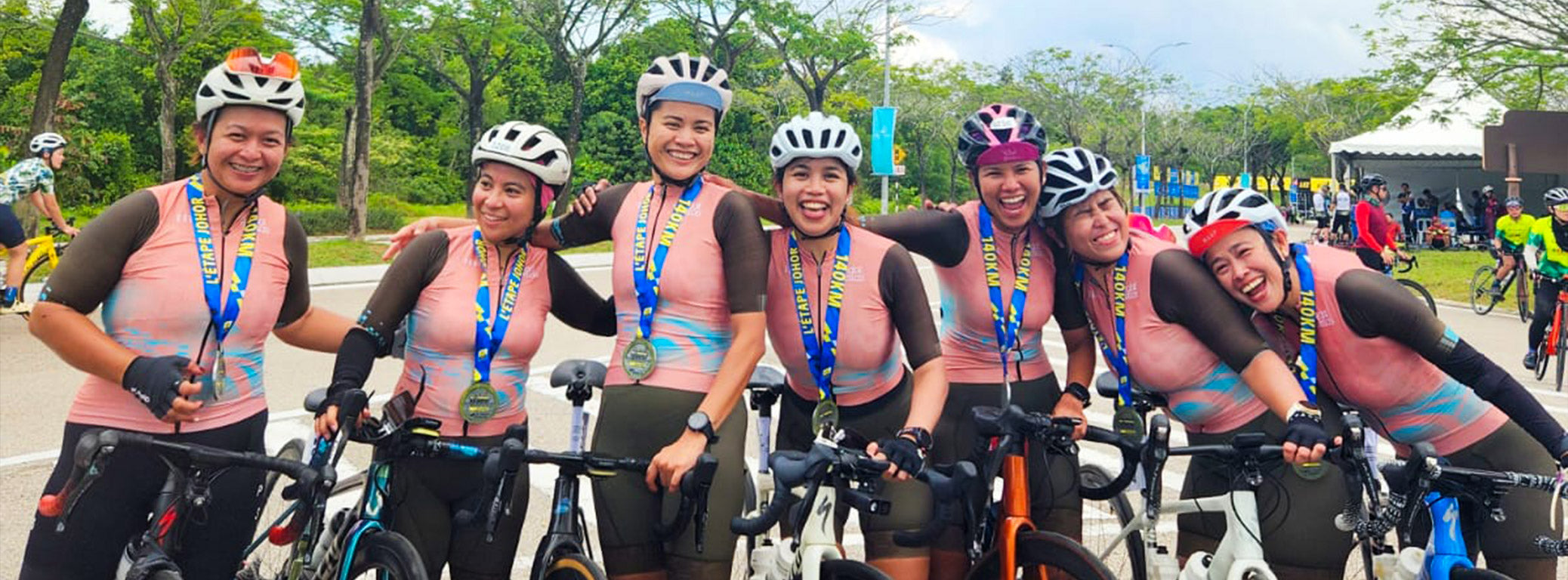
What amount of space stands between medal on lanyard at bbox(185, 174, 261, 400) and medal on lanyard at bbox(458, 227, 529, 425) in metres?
0.68

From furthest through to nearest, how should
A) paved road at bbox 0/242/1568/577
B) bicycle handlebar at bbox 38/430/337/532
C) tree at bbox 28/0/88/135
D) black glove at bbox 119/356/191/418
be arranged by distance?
tree at bbox 28/0/88/135 → paved road at bbox 0/242/1568/577 → black glove at bbox 119/356/191/418 → bicycle handlebar at bbox 38/430/337/532

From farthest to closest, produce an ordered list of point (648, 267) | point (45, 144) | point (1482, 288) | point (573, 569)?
point (1482, 288), point (45, 144), point (648, 267), point (573, 569)

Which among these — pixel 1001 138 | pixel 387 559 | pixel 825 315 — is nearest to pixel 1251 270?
pixel 1001 138

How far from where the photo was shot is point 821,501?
11.8ft

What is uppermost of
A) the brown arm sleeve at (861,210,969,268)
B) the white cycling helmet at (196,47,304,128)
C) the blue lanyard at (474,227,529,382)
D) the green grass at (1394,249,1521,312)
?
the white cycling helmet at (196,47,304,128)

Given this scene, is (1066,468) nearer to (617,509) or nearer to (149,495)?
(617,509)

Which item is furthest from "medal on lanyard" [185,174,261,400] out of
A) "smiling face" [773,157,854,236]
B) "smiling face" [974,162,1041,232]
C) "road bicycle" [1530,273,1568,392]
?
"road bicycle" [1530,273,1568,392]

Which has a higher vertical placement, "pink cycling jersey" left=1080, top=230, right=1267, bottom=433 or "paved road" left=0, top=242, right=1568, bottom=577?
"pink cycling jersey" left=1080, top=230, right=1267, bottom=433

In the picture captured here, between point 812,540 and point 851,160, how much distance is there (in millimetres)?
1258

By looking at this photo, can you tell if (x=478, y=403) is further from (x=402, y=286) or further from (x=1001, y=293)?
(x=1001, y=293)

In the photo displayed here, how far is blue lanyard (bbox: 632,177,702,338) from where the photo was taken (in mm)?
3848

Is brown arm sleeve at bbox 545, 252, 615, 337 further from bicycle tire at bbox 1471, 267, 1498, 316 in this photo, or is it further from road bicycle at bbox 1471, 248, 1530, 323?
bicycle tire at bbox 1471, 267, 1498, 316

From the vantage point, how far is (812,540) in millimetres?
3572

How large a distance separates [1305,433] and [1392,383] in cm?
65
